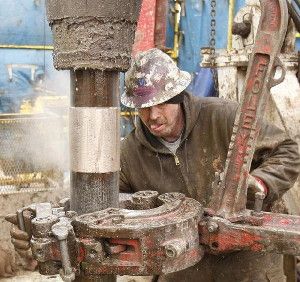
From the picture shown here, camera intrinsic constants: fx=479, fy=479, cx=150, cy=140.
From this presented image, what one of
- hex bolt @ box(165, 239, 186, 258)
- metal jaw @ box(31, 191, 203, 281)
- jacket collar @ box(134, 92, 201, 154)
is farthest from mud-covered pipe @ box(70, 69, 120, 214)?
jacket collar @ box(134, 92, 201, 154)

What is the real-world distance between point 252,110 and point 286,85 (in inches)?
87.0

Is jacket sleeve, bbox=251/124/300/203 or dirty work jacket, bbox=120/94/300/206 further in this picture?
dirty work jacket, bbox=120/94/300/206

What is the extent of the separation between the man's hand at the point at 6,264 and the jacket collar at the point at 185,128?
2.17 m

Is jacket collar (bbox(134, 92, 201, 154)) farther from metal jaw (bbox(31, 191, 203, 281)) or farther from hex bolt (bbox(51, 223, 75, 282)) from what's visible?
hex bolt (bbox(51, 223, 75, 282))

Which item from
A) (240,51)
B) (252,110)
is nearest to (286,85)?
(240,51)

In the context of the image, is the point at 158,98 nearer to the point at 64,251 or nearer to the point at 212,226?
the point at 212,226

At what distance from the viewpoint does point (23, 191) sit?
4.45 meters

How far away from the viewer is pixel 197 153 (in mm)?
2549

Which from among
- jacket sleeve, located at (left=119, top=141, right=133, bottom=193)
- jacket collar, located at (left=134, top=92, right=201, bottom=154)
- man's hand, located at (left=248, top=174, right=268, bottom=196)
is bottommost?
jacket sleeve, located at (left=119, top=141, right=133, bottom=193)

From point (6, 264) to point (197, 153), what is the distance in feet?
7.97

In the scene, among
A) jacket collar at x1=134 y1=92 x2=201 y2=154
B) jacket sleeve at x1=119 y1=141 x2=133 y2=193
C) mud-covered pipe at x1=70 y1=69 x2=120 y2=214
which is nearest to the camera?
mud-covered pipe at x1=70 y1=69 x2=120 y2=214

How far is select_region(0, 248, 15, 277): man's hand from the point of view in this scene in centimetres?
412

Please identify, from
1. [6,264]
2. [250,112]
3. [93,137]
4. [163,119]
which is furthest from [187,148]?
[6,264]

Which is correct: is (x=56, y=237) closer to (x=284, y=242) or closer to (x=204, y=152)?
(x=284, y=242)
